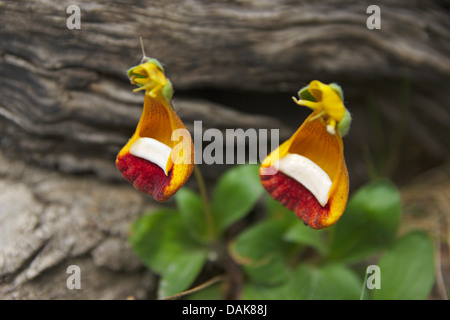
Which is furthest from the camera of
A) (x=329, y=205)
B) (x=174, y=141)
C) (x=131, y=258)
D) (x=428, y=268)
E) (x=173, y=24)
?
(x=131, y=258)

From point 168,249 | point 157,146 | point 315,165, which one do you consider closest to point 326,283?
point 315,165

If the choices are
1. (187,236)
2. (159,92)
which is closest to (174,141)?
(159,92)

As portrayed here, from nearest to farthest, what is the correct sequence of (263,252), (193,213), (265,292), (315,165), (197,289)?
(315,165) < (197,289) < (265,292) < (263,252) < (193,213)

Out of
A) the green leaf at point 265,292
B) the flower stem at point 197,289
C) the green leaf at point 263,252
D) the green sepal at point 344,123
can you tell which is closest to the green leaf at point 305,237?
the green leaf at point 263,252

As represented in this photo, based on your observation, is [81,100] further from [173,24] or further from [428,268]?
[428,268]

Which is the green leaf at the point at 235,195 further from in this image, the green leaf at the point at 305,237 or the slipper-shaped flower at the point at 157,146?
the slipper-shaped flower at the point at 157,146

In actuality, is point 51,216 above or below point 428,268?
above

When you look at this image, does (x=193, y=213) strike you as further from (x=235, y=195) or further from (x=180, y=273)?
(x=180, y=273)
